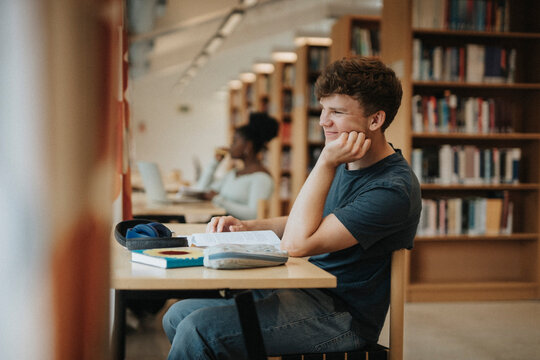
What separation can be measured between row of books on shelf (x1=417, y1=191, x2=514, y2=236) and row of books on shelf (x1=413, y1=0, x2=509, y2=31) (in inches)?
50.3

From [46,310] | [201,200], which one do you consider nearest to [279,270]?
[46,310]

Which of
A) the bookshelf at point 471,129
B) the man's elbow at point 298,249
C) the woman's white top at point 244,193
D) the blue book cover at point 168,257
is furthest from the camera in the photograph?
the bookshelf at point 471,129

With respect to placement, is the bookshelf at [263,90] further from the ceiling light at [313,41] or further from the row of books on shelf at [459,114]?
the row of books on shelf at [459,114]

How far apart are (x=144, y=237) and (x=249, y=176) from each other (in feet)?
7.45

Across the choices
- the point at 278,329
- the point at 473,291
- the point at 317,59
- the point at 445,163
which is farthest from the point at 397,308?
the point at 317,59

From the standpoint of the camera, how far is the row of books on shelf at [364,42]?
201 inches

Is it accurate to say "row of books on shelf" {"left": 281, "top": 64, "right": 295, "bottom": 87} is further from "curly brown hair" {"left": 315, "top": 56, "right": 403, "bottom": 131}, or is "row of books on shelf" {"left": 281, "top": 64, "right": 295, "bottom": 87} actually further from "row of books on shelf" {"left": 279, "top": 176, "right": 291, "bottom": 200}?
"curly brown hair" {"left": 315, "top": 56, "right": 403, "bottom": 131}

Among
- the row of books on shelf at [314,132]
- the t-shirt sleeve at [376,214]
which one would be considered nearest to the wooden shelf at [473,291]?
the row of books on shelf at [314,132]

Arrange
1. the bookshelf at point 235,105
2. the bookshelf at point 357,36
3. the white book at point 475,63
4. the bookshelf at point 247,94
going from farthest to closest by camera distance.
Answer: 1. the bookshelf at point 235,105
2. the bookshelf at point 247,94
3. the bookshelf at point 357,36
4. the white book at point 475,63

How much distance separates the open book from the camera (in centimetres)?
151

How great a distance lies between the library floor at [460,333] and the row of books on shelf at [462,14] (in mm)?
2041

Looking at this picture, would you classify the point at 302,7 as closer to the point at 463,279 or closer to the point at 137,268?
the point at 463,279

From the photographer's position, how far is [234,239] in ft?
5.05

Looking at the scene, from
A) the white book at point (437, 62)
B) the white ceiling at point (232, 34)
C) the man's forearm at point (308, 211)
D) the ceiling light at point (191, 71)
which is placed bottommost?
the man's forearm at point (308, 211)
